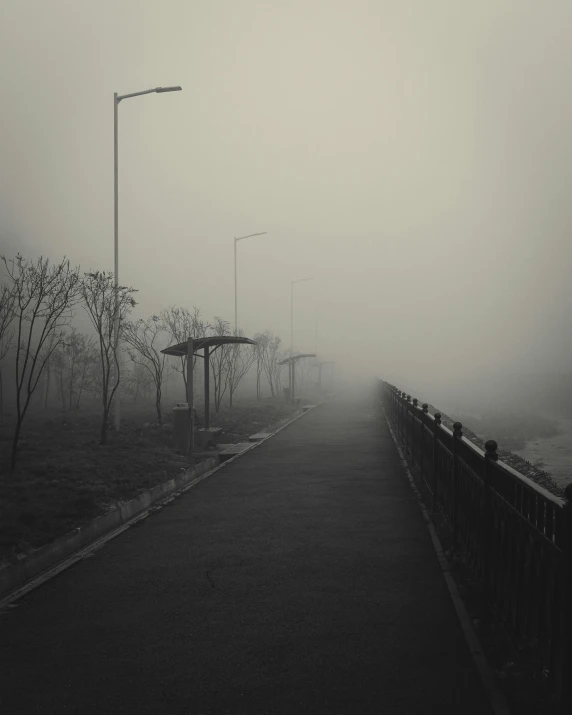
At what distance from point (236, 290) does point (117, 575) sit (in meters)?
27.1

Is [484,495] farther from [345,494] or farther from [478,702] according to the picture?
[345,494]

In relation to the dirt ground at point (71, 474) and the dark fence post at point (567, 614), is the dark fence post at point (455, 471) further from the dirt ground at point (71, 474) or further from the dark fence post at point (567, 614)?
the dirt ground at point (71, 474)

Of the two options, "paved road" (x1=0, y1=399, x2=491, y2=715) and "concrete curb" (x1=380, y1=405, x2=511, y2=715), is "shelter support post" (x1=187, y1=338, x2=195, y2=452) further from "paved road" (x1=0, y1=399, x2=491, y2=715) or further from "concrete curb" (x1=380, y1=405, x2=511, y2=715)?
"concrete curb" (x1=380, y1=405, x2=511, y2=715)

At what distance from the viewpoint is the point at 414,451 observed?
12086 millimetres

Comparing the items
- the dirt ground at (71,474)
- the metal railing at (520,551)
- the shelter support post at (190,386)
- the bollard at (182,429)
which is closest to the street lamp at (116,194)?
the dirt ground at (71,474)

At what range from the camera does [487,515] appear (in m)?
4.59

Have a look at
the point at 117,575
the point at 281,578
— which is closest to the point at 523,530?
the point at 281,578

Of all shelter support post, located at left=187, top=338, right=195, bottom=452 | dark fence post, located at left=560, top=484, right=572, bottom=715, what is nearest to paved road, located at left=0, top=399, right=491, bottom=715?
dark fence post, located at left=560, top=484, right=572, bottom=715

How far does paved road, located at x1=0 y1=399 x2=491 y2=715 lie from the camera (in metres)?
3.56

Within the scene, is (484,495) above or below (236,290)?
below

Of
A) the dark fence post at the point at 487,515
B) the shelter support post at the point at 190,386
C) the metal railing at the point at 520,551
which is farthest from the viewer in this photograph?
the shelter support post at the point at 190,386

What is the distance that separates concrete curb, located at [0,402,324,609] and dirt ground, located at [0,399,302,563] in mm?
178

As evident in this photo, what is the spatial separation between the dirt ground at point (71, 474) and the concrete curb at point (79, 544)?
178 millimetres

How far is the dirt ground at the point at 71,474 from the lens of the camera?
738cm
